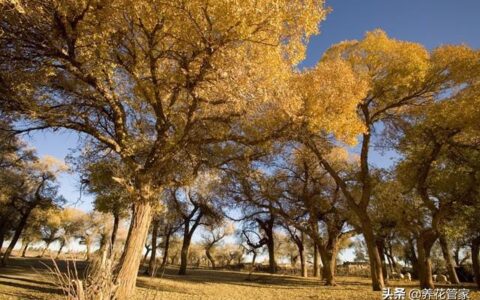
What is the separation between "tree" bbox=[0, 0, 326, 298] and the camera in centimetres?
854

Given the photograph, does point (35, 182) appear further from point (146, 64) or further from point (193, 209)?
point (146, 64)

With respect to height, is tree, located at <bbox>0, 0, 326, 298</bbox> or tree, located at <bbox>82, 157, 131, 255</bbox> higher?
tree, located at <bbox>0, 0, 326, 298</bbox>

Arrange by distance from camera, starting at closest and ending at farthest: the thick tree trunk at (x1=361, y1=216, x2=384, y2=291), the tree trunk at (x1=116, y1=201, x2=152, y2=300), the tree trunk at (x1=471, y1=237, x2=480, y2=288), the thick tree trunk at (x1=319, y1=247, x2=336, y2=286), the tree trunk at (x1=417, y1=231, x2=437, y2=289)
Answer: the tree trunk at (x1=116, y1=201, x2=152, y2=300) → the tree trunk at (x1=417, y1=231, x2=437, y2=289) → the thick tree trunk at (x1=361, y1=216, x2=384, y2=291) → the tree trunk at (x1=471, y1=237, x2=480, y2=288) → the thick tree trunk at (x1=319, y1=247, x2=336, y2=286)

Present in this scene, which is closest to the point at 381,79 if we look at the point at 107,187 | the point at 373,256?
the point at 373,256

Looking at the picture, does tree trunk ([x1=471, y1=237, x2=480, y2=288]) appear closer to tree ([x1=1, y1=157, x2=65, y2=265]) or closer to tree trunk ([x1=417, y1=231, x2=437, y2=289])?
tree trunk ([x1=417, y1=231, x2=437, y2=289])

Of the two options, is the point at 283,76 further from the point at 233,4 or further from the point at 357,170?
the point at 357,170

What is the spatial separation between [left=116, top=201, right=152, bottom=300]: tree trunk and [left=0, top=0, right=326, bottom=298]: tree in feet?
0.10

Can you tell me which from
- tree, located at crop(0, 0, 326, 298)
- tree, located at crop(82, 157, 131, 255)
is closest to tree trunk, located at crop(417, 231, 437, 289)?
tree, located at crop(0, 0, 326, 298)

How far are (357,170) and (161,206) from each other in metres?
15.8

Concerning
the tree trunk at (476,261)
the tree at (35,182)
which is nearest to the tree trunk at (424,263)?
the tree trunk at (476,261)

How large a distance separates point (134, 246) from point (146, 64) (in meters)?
5.73

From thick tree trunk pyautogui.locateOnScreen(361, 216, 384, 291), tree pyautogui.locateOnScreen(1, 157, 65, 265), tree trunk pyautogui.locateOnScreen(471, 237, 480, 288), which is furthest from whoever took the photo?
tree pyautogui.locateOnScreen(1, 157, 65, 265)

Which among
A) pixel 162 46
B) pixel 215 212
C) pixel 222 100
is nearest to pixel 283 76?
pixel 222 100

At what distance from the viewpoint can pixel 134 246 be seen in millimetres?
10539
